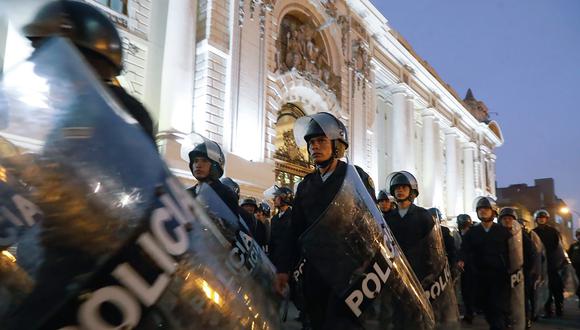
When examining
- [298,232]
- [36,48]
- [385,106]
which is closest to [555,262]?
[298,232]

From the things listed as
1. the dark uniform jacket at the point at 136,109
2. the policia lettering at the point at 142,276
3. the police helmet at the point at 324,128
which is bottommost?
the policia lettering at the point at 142,276

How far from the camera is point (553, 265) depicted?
27.5 ft

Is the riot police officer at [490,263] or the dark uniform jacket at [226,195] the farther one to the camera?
the riot police officer at [490,263]

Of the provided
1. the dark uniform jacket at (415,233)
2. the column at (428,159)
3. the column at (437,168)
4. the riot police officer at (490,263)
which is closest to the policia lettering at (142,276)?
the dark uniform jacket at (415,233)

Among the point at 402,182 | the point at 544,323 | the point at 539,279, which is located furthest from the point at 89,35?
the point at 544,323

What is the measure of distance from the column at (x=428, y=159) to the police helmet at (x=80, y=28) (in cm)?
2519

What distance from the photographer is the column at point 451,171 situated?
29.8m

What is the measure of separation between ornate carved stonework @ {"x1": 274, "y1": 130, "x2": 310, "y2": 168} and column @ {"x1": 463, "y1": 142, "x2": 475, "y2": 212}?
65.8 feet

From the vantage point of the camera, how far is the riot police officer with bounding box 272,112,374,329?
107 inches

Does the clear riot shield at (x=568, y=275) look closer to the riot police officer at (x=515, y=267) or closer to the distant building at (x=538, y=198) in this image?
the riot police officer at (x=515, y=267)

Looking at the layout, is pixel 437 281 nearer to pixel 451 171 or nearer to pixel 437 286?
pixel 437 286

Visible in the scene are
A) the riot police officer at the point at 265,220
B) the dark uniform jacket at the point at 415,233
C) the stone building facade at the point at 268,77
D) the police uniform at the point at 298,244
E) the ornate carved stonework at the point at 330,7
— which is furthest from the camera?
the ornate carved stonework at the point at 330,7

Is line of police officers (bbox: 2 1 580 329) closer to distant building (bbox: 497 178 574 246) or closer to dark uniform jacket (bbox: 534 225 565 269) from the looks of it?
dark uniform jacket (bbox: 534 225 565 269)

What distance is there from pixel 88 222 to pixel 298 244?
6.50 ft
